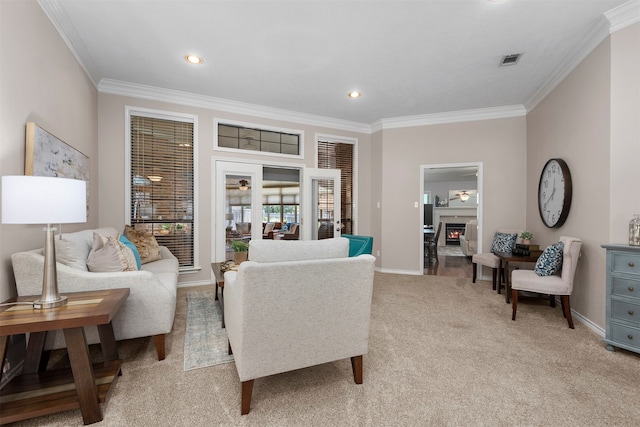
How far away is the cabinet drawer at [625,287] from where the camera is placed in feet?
6.93

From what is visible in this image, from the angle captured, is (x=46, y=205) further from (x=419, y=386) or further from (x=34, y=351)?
(x=419, y=386)

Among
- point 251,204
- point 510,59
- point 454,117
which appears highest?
point 510,59

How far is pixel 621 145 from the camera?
2.46 meters

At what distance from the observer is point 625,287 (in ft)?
7.09

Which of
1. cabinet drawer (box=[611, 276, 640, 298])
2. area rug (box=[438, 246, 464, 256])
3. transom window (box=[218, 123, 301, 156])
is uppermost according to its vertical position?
transom window (box=[218, 123, 301, 156])

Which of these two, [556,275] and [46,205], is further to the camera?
[556,275]

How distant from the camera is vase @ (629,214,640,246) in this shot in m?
2.21

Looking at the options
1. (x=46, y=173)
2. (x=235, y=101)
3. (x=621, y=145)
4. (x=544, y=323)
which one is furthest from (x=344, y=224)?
(x=46, y=173)

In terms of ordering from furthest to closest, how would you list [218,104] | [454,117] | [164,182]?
[454,117] < [218,104] < [164,182]

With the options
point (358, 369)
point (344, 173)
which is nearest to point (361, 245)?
point (358, 369)

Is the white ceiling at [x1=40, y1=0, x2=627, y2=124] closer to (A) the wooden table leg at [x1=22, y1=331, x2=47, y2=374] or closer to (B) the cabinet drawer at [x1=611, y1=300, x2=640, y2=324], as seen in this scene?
(B) the cabinet drawer at [x1=611, y1=300, x2=640, y2=324]

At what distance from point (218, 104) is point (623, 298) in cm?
508

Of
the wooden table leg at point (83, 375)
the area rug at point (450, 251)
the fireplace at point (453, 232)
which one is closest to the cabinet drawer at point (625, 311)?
the wooden table leg at point (83, 375)

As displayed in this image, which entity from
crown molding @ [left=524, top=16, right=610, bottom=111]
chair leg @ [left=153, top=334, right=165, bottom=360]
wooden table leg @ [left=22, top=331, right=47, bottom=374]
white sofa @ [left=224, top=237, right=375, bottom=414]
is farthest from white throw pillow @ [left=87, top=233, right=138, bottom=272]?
crown molding @ [left=524, top=16, right=610, bottom=111]
